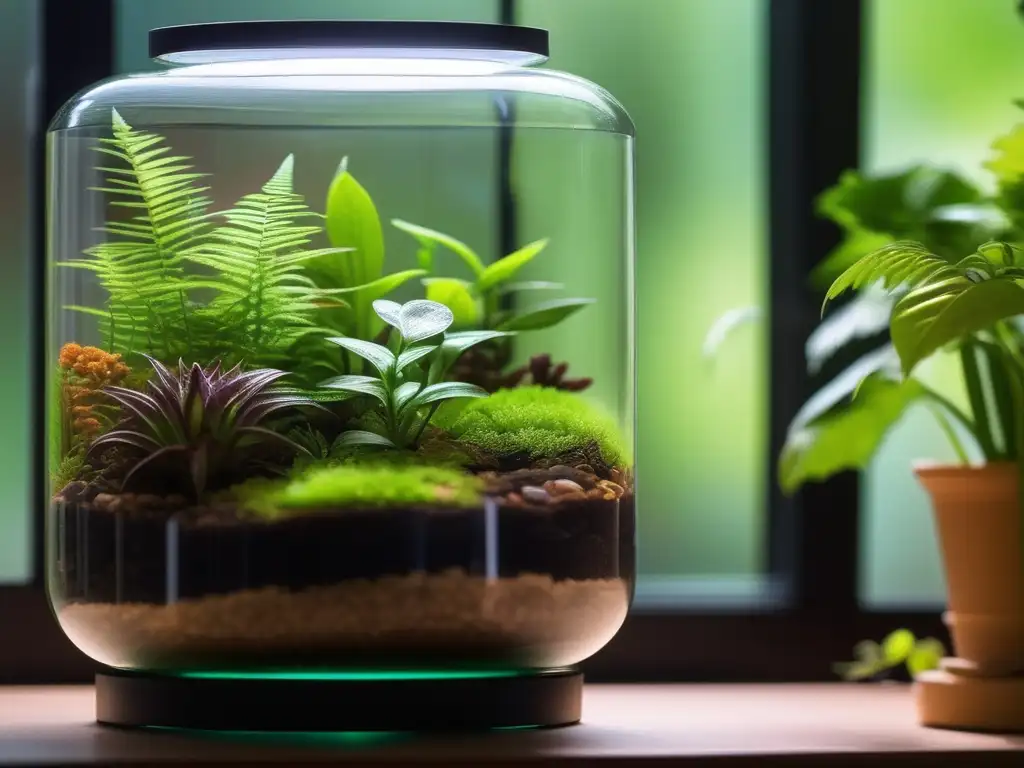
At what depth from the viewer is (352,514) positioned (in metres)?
0.96

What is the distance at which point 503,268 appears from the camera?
44.9 inches

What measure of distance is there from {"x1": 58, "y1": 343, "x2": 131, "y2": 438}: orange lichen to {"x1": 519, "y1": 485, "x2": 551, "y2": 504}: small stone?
0.32 meters

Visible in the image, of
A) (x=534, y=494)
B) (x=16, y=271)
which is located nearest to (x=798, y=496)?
(x=534, y=494)

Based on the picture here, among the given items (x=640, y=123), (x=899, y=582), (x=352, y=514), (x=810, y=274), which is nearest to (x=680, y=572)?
(x=899, y=582)

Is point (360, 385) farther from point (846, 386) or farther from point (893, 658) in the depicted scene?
point (893, 658)

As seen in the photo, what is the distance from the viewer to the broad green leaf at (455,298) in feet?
3.71

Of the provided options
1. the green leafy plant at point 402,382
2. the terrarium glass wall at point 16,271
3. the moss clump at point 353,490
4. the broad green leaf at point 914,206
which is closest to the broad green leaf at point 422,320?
the green leafy plant at point 402,382

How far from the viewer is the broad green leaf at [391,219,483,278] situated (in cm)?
113

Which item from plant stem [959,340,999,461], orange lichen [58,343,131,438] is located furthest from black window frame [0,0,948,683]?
orange lichen [58,343,131,438]

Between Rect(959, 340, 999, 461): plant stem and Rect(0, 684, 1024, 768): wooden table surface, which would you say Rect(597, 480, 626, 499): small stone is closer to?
Rect(0, 684, 1024, 768): wooden table surface

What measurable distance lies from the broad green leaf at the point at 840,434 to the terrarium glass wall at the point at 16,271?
30.8 inches

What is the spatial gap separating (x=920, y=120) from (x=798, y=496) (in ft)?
1.48

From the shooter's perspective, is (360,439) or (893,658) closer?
(360,439)

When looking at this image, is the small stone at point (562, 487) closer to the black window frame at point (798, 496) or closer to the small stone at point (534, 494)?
the small stone at point (534, 494)
